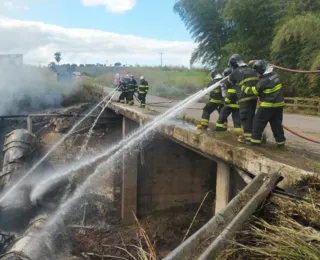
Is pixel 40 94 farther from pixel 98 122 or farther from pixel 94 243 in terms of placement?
pixel 94 243

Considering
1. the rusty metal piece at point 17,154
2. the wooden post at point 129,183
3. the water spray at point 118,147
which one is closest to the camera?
the water spray at point 118,147

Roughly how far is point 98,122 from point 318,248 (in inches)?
761

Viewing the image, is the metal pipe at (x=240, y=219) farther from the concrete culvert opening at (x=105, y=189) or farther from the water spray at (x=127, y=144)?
the water spray at (x=127, y=144)

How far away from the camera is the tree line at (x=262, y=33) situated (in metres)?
21.1

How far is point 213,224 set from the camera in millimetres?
3789

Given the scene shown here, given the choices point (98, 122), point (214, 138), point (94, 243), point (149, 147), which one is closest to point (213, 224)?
point (214, 138)

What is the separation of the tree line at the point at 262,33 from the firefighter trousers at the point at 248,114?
543 inches

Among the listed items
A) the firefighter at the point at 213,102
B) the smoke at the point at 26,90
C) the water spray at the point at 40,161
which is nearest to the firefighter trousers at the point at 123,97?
the water spray at the point at 40,161

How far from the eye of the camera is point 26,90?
24.1 meters

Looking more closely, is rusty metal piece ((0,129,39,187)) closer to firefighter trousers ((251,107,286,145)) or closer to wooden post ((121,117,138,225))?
wooden post ((121,117,138,225))

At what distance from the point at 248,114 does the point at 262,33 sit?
864 inches

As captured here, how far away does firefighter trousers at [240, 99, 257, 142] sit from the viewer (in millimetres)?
6518

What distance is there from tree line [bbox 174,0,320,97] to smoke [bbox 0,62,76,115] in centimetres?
1192

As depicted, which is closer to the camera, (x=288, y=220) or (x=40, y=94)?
(x=288, y=220)
